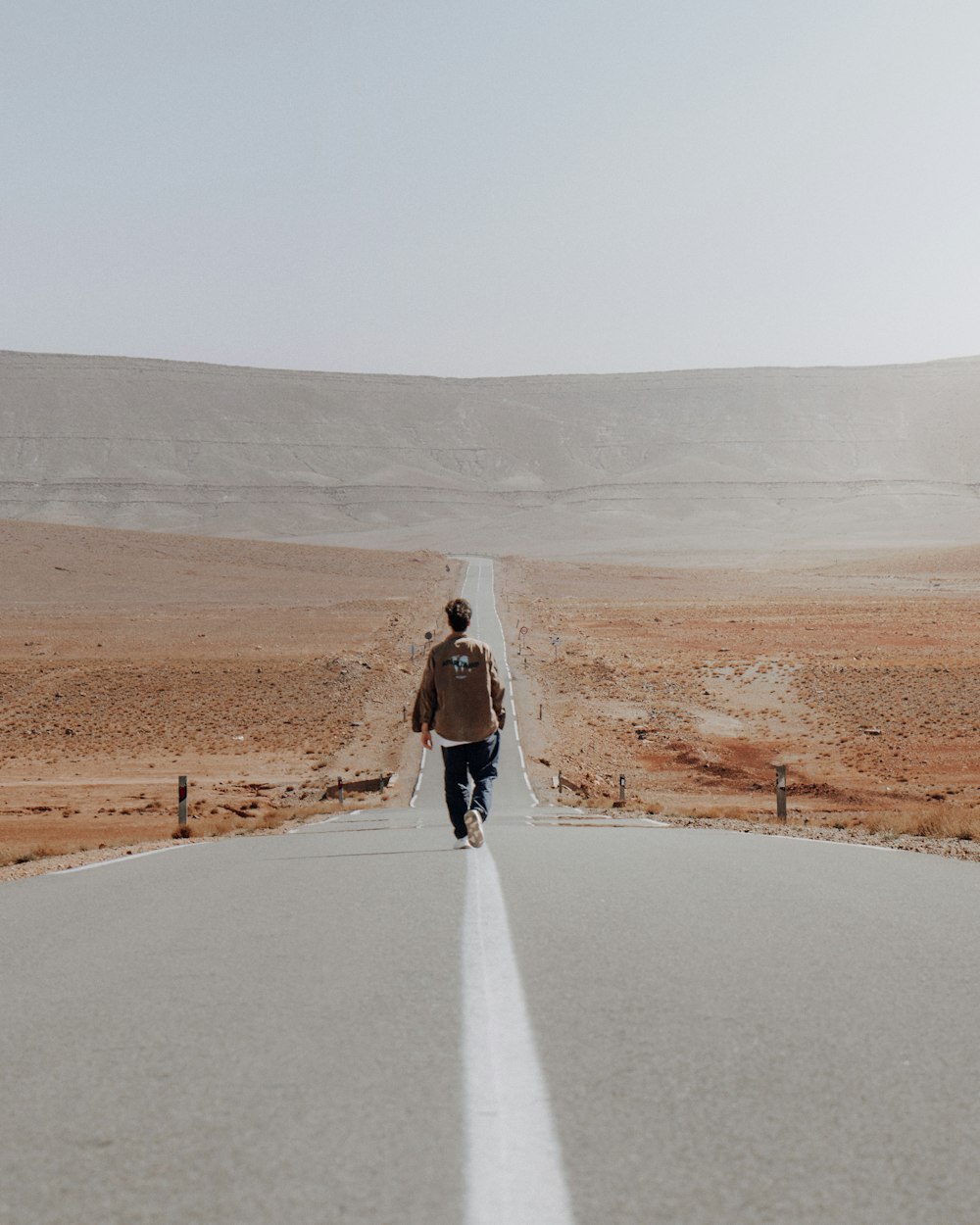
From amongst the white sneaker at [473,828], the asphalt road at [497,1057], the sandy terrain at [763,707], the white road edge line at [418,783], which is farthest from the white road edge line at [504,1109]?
the white road edge line at [418,783]

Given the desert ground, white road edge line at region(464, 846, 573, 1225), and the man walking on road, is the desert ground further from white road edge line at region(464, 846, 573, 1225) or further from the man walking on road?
white road edge line at region(464, 846, 573, 1225)

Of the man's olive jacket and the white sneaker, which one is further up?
the man's olive jacket

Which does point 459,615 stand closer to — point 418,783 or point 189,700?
point 418,783

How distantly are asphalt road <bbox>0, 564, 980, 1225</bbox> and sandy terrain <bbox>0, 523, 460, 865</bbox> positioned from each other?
939 centimetres

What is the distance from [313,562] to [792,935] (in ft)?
369

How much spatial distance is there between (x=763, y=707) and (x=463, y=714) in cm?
3097

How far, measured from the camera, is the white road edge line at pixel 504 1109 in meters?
2.68

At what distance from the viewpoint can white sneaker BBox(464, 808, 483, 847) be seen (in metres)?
9.16

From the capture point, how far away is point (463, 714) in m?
9.52

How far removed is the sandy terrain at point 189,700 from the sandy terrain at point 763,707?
5626mm

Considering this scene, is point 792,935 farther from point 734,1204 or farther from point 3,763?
point 3,763

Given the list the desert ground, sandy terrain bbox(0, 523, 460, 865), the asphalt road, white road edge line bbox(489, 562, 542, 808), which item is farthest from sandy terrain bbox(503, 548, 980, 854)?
the asphalt road

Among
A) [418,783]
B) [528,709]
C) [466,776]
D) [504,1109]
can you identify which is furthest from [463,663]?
[528,709]

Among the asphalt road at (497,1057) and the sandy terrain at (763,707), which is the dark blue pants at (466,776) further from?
the sandy terrain at (763,707)
